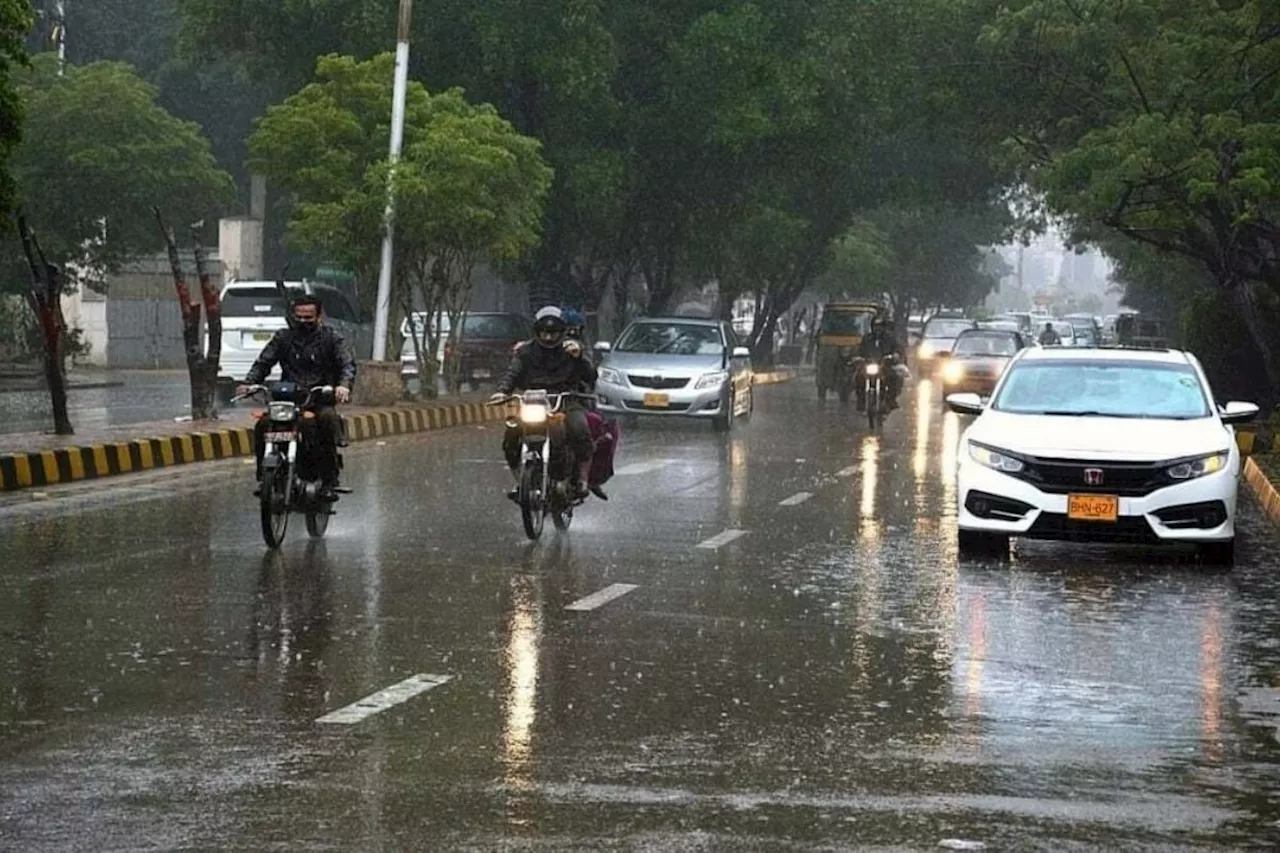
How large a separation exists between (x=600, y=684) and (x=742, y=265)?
5208 centimetres

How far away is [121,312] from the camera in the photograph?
57.6 m

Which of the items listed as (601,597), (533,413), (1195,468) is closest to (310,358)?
(533,413)

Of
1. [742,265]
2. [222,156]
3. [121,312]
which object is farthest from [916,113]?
[222,156]

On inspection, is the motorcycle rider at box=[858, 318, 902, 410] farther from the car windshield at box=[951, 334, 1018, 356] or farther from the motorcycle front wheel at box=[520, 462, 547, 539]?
the motorcycle front wheel at box=[520, 462, 547, 539]

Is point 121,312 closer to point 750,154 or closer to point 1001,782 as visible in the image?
point 750,154

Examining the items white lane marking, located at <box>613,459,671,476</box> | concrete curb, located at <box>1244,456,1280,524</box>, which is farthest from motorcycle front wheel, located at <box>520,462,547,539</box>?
white lane marking, located at <box>613,459,671,476</box>

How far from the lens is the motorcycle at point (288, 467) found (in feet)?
49.5

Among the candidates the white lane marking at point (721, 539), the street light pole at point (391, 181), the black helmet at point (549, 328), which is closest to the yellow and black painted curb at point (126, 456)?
the street light pole at point (391, 181)

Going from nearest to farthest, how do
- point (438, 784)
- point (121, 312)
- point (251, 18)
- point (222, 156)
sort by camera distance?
point (438, 784), point (251, 18), point (121, 312), point (222, 156)

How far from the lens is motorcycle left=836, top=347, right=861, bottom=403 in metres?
43.1

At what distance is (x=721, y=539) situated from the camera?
16.6 meters

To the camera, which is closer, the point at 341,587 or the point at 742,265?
the point at 341,587

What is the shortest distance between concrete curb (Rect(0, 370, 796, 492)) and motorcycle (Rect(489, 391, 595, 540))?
5.95 meters

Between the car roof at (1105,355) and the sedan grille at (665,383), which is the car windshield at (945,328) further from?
the car roof at (1105,355)
